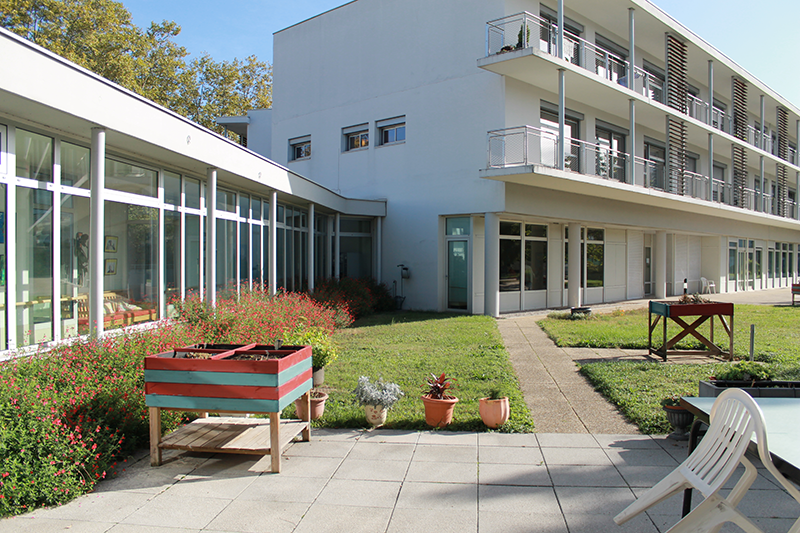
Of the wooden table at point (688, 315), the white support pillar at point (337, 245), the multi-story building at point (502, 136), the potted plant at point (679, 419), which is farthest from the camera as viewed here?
the white support pillar at point (337, 245)

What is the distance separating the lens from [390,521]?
355 centimetres

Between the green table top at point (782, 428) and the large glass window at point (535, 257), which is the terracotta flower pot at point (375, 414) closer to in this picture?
the green table top at point (782, 428)

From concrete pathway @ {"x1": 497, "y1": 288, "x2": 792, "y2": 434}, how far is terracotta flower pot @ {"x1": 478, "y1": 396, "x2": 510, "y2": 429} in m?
0.40

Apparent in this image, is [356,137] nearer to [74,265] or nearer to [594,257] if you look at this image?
[594,257]

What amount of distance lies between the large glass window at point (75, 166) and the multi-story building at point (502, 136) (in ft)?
31.8

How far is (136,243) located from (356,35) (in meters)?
13.6

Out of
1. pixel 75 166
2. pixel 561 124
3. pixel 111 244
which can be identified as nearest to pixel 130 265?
pixel 111 244

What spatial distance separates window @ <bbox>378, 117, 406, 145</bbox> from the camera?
17859 mm

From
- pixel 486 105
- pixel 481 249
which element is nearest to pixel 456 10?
pixel 486 105

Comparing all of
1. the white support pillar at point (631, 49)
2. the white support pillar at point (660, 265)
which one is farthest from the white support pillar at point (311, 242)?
the white support pillar at point (660, 265)

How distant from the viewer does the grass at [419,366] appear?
5785 mm

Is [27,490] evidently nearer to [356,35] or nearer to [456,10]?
[456,10]

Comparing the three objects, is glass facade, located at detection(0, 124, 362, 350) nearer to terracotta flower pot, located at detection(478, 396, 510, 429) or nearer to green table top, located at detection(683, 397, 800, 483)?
A: terracotta flower pot, located at detection(478, 396, 510, 429)

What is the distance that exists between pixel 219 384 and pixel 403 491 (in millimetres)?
1715
